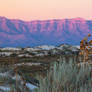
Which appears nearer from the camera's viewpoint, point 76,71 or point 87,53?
point 76,71

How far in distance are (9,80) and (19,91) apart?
11.4 ft

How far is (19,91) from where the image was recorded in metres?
7.03

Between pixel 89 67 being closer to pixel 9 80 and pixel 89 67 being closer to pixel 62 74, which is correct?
pixel 62 74

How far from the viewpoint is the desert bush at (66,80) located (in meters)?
5.83

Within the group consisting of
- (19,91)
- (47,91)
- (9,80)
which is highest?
(47,91)

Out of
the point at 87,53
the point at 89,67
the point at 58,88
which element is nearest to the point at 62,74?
the point at 58,88

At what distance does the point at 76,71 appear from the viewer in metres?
6.55

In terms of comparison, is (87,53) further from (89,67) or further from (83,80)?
(83,80)

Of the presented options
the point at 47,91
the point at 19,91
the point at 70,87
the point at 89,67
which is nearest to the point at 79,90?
the point at 70,87

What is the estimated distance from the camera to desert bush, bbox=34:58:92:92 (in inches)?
229

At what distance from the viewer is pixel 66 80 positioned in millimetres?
5910

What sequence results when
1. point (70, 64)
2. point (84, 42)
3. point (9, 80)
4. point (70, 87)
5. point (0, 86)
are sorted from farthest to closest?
1. point (84, 42)
2. point (9, 80)
3. point (0, 86)
4. point (70, 64)
5. point (70, 87)

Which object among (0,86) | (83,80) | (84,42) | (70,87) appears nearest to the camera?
(70,87)

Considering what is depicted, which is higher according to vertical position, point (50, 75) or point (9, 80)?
point (50, 75)
